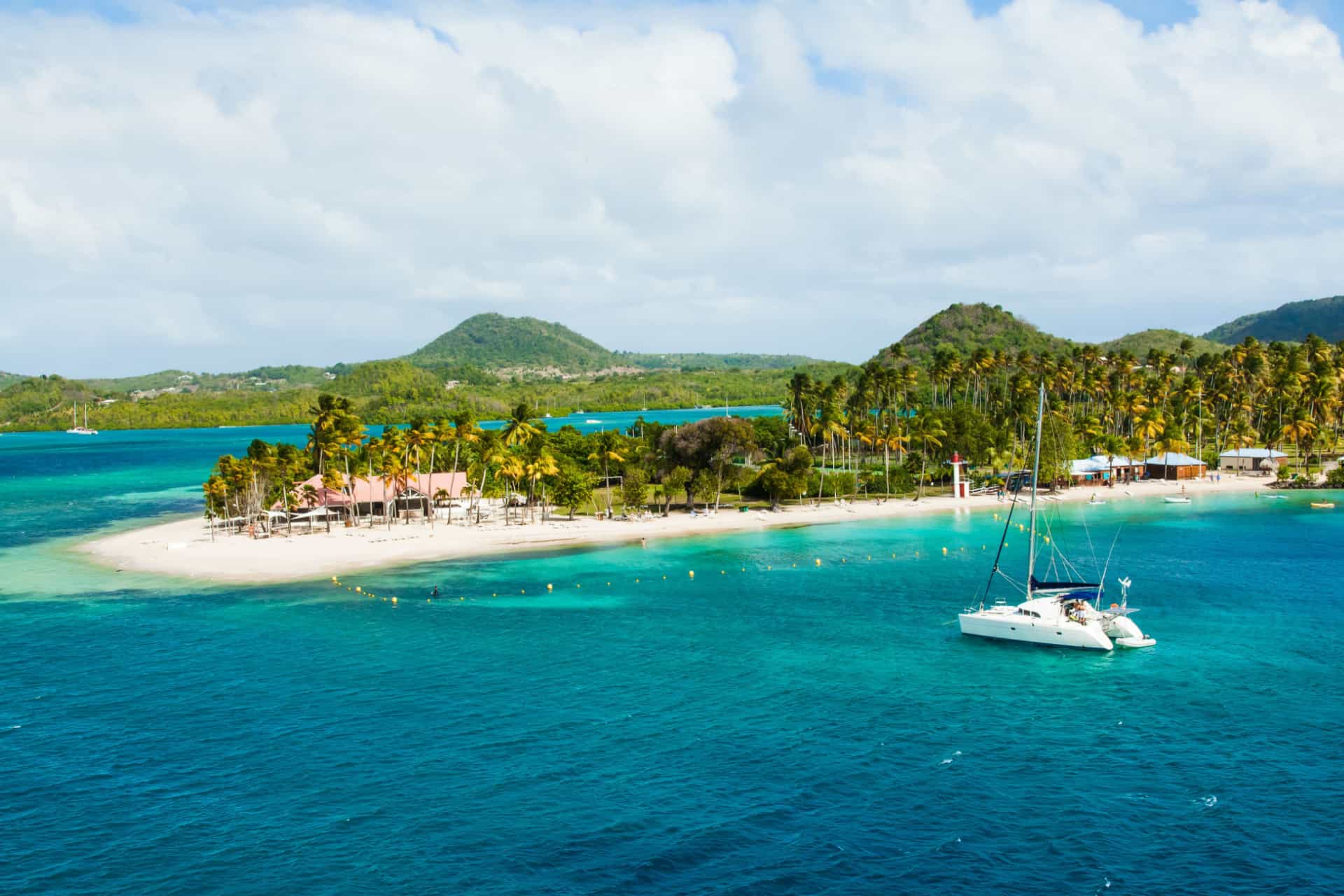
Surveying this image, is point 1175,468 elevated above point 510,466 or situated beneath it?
situated beneath

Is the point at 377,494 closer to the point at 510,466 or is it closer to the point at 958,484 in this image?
the point at 510,466

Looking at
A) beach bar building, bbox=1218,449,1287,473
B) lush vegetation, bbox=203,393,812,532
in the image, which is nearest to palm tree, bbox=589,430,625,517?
lush vegetation, bbox=203,393,812,532

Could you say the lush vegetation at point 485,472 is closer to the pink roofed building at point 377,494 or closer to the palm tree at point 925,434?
the pink roofed building at point 377,494

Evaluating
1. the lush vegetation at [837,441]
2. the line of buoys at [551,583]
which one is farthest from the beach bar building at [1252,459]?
the line of buoys at [551,583]

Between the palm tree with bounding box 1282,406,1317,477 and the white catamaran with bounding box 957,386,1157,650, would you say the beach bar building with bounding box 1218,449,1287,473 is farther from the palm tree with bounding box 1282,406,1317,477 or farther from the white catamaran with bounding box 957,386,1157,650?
the white catamaran with bounding box 957,386,1157,650

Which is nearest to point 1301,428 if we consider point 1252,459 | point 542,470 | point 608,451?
point 1252,459
